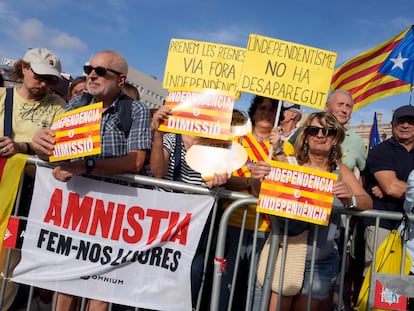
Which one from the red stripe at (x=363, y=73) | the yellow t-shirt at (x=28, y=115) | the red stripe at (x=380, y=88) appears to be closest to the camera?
the yellow t-shirt at (x=28, y=115)

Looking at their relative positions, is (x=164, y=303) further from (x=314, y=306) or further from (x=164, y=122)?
(x=164, y=122)

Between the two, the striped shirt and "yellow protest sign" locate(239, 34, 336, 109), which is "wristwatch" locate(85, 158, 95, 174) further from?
"yellow protest sign" locate(239, 34, 336, 109)

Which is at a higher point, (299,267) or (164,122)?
(164,122)

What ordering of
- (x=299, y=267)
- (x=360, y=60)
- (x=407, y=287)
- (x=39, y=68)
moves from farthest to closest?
(x=360, y=60) < (x=39, y=68) < (x=299, y=267) < (x=407, y=287)

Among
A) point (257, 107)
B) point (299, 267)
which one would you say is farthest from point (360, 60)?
point (299, 267)

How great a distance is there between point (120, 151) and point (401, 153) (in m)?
2.57

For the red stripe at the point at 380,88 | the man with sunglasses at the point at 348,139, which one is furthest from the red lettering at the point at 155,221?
the red stripe at the point at 380,88

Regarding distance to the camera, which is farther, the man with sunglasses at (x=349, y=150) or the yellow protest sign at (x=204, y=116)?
the man with sunglasses at (x=349, y=150)

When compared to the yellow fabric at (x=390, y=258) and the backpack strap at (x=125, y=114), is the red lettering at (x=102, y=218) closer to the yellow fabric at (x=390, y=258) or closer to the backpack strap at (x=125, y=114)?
the backpack strap at (x=125, y=114)

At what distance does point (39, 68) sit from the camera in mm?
3439

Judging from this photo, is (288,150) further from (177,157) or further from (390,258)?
(390,258)

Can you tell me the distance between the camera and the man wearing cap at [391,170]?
11.7ft

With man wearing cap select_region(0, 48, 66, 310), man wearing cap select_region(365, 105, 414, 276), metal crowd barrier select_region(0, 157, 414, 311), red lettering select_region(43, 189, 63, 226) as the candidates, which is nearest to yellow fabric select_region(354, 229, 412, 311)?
metal crowd barrier select_region(0, 157, 414, 311)

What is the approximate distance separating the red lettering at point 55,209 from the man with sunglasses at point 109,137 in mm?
210
